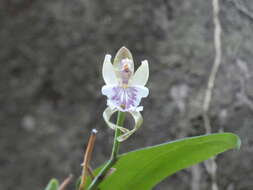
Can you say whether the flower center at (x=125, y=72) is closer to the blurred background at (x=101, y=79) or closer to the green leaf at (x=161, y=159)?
the green leaf at (x=161, y=159)

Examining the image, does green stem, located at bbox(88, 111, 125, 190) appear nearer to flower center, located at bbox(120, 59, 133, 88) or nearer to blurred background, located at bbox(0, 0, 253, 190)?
flower center, located at bbox(120, 59, 133, 88)

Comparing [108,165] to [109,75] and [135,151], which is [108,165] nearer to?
[135,151]

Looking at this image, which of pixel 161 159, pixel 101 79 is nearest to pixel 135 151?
pixel 161 159

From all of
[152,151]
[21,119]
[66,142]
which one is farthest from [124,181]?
[21,119]

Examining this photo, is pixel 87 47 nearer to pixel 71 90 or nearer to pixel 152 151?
pixel 71 90

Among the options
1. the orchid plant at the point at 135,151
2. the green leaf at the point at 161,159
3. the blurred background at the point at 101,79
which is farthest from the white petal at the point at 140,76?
the blurred background at the point at 101,79

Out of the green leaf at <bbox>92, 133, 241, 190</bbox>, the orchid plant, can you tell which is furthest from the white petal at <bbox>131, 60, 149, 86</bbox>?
the green leaf at <bbox>92, 133, 241, 190</bbox>

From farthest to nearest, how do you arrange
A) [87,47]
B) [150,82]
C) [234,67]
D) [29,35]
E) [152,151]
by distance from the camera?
[29,35] → [87,47] → [150,82] → [234,67] → [152,151]

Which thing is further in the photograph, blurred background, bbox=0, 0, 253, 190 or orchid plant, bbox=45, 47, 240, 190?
blurred background, bbox=0, 0, 253, 190
